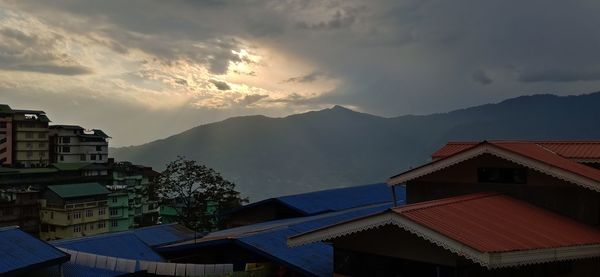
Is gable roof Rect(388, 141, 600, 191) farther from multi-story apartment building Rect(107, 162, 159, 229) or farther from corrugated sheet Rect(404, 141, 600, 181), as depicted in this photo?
multi-story apartment building Rect(107, 162, 159, 229)

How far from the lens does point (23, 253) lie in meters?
22.0

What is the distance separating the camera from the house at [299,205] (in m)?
39.7

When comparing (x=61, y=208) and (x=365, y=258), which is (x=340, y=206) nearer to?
(x=365, y=258)

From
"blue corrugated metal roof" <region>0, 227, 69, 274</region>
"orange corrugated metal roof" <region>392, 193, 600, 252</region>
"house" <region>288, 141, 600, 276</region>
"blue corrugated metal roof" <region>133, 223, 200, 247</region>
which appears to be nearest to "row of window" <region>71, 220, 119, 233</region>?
"blue corrugated metal roof" <region>133, 223, 200, 247</region>

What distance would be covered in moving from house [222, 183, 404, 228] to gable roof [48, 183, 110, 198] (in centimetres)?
3348

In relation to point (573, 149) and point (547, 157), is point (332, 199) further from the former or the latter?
point (547, 157)

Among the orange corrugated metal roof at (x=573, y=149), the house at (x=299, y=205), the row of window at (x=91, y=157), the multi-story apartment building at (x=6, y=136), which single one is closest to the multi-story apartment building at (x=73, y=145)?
the row of window at (x=91, y=157)

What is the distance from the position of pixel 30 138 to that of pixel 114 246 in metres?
69.9

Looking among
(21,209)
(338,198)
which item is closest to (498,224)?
(338,198)

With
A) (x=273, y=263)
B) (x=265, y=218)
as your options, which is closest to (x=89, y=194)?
(x=265, y=218)

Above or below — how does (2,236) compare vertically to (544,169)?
below

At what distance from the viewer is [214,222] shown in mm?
55406

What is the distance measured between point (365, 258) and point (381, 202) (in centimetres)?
2891

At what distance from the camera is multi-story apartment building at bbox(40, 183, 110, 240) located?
6819 centimetres
